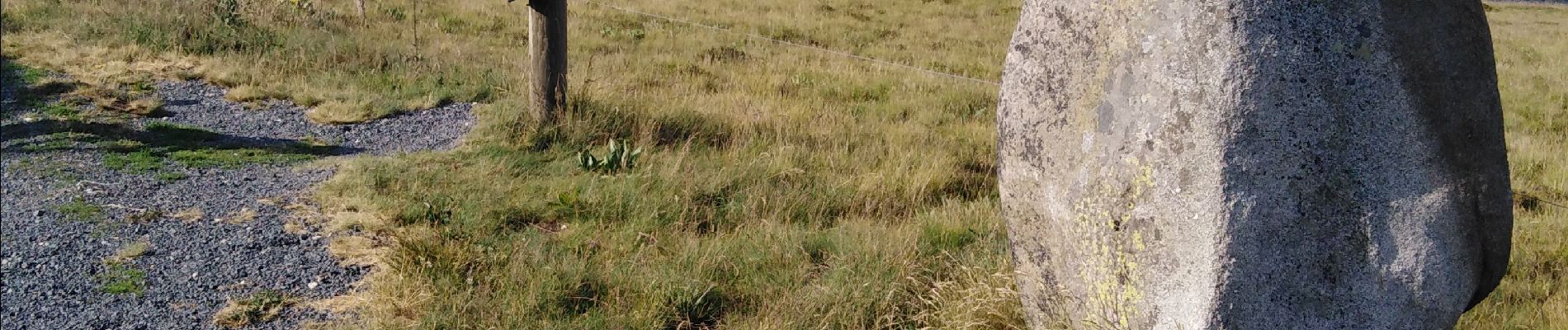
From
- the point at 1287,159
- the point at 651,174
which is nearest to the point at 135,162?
the point at 651,174

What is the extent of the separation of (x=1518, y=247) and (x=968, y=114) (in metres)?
4.41

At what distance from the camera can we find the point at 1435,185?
2801mm

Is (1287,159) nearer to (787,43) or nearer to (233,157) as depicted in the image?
(233,157)

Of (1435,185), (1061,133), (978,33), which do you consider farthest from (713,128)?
(978,33)

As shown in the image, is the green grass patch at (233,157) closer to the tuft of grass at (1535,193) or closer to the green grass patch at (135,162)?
the green grass patch at (135,162)

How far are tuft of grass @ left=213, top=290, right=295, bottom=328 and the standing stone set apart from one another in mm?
2743

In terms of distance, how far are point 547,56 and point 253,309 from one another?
3.00m

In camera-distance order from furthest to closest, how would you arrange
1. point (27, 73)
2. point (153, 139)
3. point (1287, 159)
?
point (27, 73) < point (153, 139) < point (1287, 159)

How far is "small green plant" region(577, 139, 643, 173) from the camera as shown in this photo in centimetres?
585

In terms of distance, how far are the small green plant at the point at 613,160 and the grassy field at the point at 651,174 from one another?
6 cm

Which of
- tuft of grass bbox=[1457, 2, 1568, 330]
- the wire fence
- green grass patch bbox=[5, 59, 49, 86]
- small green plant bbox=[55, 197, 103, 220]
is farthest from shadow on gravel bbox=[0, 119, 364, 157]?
the wire fence

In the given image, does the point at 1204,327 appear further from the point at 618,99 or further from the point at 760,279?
the point at 618,99

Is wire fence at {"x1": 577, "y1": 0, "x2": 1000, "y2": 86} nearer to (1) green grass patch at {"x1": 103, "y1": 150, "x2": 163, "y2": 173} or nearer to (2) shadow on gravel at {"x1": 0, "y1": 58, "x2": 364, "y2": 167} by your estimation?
(2) shadow on gravel at {"x1": 0, "y1": 58, "x2": 364, "y2": 167}

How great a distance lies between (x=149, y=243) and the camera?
14.1 ft
